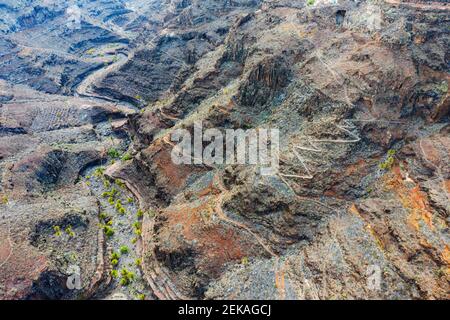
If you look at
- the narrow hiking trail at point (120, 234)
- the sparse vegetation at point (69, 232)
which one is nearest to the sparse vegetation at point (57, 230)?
the sparse vegetation at point (69, 232)

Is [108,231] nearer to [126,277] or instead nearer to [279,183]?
[126,277]

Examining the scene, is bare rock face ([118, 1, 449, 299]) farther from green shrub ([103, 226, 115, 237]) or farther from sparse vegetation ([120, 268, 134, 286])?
green shrub ([103, 226, 115, 237])

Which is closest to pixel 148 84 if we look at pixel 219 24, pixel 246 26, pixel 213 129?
pixel 219 24

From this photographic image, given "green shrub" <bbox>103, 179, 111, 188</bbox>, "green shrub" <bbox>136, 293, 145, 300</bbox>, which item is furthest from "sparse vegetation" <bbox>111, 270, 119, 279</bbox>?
"green shrub" <bbox>103, 179, 111, 188</bbox>

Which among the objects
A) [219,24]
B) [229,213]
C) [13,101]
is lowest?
[229,213]

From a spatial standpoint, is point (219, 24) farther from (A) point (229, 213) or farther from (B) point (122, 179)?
(A) point (229, 213)

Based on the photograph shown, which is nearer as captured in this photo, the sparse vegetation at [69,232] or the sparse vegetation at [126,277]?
the sparse vegetation at [126,277]

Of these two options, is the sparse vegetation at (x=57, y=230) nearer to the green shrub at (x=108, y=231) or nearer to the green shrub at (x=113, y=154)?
the green shrub at (x=108, y=231)

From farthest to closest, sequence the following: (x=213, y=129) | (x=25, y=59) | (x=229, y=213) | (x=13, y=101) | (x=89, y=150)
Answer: (x=25, y=59)
(x=13, y=101)
(x=89, y=150)
(x=213, y=129)
(x=229, y=213)
